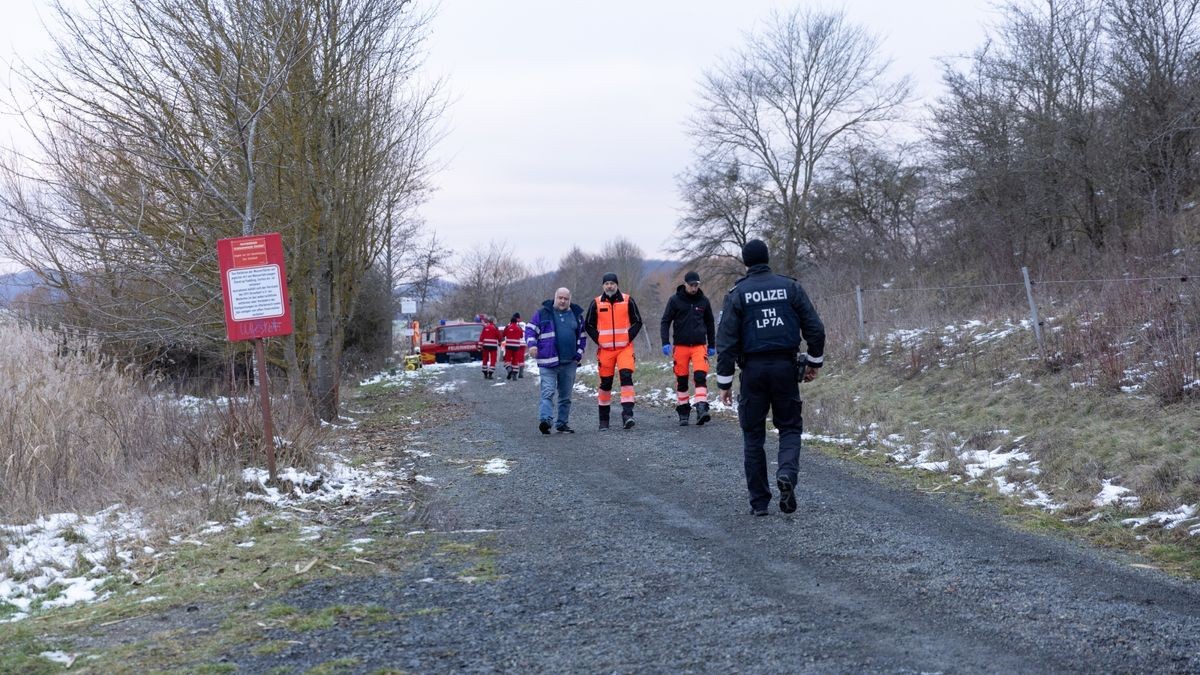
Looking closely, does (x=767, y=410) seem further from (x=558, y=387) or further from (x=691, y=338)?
(x=558, y=387)

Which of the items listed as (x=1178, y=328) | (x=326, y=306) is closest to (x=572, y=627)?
(x=1178, y=328)

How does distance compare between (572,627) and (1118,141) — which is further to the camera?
(1118,141)

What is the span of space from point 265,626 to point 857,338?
52.2 ft

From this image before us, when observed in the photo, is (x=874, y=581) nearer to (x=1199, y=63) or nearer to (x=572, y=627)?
(x=572, y=627)

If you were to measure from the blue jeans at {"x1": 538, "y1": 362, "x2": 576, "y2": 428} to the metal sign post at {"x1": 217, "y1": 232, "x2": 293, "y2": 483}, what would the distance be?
15.6 ft

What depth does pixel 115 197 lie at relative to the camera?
13.2m

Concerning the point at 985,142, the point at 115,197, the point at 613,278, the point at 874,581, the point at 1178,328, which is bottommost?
the point at 874,581

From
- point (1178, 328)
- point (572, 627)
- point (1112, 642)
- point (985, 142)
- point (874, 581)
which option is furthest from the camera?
point (985, 142)

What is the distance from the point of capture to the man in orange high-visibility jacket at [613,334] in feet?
44.2

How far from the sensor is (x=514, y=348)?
28391 mm

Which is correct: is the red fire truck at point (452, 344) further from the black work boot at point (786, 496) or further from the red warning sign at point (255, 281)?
the black work boot at point (786, 496)

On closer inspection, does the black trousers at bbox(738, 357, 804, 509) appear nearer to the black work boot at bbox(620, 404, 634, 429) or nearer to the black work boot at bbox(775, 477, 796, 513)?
the black work boot at bbox(775, 477, 796, 513)

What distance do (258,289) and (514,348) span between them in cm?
1906

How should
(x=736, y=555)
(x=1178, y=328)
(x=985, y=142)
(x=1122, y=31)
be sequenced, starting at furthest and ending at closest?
(x=985, y=142)
(x=1122, y=31)
(x=1178, y=328)
(x=736, y=555)
